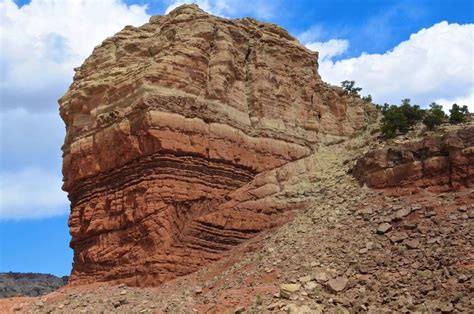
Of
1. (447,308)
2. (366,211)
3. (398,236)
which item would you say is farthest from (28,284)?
(447,308)

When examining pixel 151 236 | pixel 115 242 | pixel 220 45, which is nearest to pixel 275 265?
pixel 151 236

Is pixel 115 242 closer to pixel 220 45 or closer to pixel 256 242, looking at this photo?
pixel 256 242

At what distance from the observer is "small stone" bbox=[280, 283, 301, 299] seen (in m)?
21.6

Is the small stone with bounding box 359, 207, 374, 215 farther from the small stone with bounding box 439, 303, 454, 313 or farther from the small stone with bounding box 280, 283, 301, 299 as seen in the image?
the small stone with bounding box 439, 303, 454, 313

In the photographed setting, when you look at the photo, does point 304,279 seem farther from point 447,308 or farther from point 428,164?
point 428,164

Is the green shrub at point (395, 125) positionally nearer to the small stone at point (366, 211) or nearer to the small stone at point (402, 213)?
the small stone at point (366, 211)

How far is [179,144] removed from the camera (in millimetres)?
A: 30125

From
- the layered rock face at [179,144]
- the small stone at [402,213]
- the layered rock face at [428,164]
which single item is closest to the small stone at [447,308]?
the small stone at [402,213]

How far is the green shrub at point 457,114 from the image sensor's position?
1225 inches

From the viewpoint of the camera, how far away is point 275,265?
79.9ft

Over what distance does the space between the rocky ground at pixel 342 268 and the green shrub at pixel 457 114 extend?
584 centimetres

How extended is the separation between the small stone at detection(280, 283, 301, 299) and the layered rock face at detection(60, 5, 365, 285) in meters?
6.34

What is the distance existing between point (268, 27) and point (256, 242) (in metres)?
15.9

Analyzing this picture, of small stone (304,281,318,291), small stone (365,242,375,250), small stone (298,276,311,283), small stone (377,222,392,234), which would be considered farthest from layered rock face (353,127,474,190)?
small stone (304,281,318,291)
